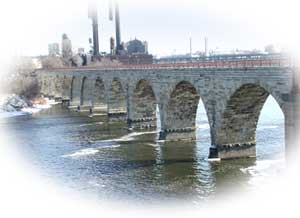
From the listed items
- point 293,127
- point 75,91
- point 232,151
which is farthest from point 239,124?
point 75,91

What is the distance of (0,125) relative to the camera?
2223 inches

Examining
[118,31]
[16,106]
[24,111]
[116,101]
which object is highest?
[118,31]

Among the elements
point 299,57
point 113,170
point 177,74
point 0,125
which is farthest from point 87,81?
point 299,57

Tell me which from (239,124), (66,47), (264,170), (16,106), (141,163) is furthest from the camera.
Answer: (66,47)

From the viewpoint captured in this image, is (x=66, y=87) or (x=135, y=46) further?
(x=135, y=46)

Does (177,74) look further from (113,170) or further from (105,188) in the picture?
(105,188)

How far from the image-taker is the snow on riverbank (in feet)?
225

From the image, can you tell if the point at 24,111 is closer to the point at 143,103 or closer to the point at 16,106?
the point at 16,106

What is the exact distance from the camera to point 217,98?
32375 mm

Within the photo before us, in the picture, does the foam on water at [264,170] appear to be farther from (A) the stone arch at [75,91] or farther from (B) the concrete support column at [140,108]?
(A) the stone arch at [75,91]

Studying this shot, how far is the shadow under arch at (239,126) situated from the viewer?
31625 mm

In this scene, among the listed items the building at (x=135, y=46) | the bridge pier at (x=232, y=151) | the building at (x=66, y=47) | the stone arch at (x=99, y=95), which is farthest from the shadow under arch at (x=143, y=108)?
the building at (x=66, y=47)

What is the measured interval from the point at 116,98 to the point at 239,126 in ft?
93.3

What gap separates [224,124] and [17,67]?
71.9 m
